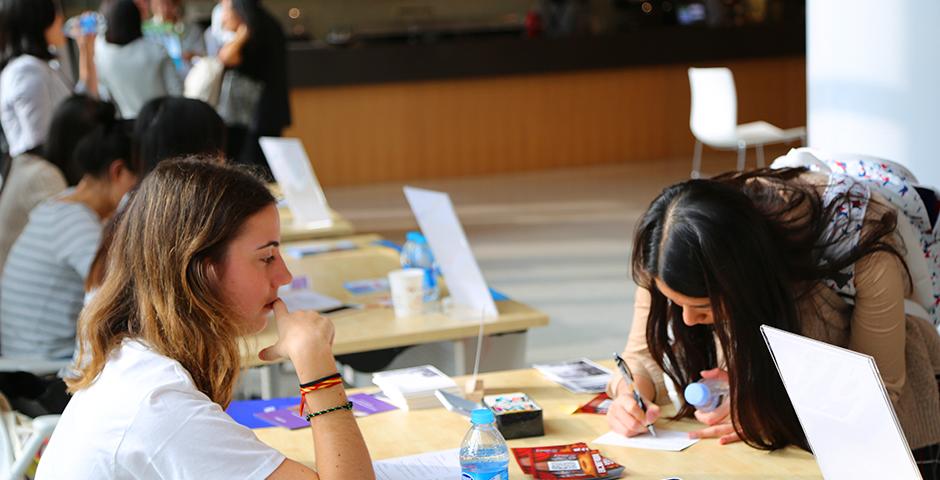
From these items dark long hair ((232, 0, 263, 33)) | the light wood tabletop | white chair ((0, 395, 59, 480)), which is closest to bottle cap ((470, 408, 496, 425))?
the light wood tabletop

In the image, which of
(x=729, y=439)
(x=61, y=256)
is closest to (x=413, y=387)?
(x=729, y=439)

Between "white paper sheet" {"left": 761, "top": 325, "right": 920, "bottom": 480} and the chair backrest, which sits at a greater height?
"white paper sheet" {"left": 761, "top": 325, "right": 920, "bottom": 480}

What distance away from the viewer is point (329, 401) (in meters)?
1.74

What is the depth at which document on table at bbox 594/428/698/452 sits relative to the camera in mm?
2133

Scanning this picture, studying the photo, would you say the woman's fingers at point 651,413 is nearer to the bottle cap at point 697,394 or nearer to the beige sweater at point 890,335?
the bottle cap at point 697,394

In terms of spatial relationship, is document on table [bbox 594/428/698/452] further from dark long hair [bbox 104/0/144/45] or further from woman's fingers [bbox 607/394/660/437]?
dark long hair [bbox 104/0/144/45]

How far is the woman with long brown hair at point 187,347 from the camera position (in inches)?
62.5

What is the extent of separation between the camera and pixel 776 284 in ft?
6.75

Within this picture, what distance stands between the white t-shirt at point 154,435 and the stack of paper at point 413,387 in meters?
0.75

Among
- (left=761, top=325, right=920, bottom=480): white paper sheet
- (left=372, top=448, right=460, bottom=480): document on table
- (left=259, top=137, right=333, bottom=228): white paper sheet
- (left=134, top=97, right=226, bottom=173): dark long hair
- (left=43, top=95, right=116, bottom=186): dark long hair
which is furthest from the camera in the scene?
(left=259, top=137, right=333, bottom=228): white paper sheet

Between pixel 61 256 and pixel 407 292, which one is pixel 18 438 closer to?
pixel 61 256

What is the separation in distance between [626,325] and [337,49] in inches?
190

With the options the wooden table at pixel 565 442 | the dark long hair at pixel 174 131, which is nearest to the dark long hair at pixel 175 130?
the dark long hair at pixel 174 131

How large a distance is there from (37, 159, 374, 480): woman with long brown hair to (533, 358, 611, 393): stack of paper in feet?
2.72
